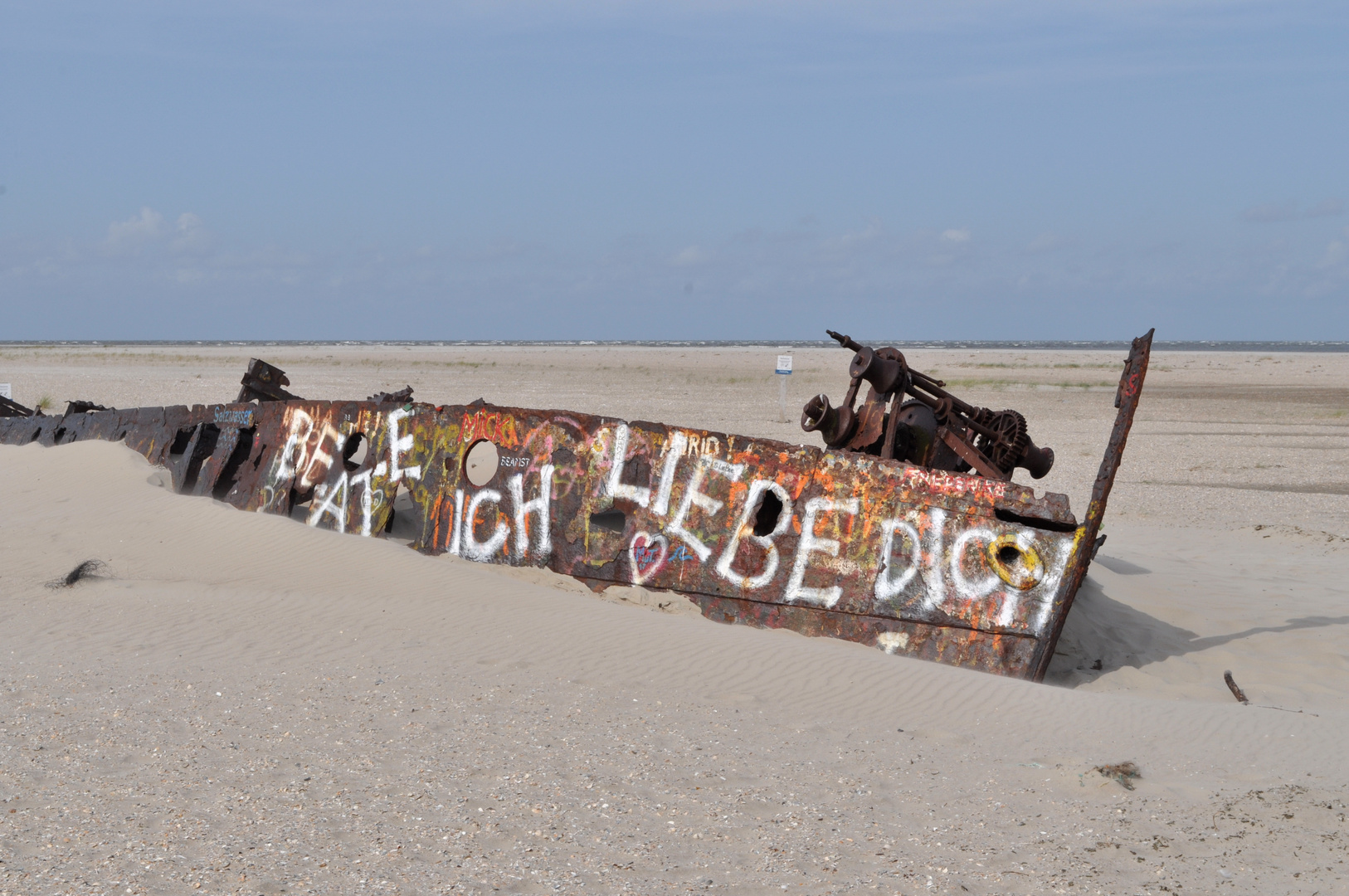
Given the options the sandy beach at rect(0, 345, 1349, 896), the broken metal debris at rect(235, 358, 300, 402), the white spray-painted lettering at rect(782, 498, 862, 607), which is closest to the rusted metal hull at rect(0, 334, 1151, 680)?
the white spray-painted lettering at rect(782, 498, 862, 607)

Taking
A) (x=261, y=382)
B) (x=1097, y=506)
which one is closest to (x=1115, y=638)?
(x=1097, y=506)

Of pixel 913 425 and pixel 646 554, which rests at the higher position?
pixel 913 425

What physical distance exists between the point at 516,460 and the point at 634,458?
91 centimetres

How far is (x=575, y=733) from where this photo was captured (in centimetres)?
477

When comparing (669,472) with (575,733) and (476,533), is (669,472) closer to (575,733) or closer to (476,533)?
(476,533)

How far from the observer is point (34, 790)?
3883mm

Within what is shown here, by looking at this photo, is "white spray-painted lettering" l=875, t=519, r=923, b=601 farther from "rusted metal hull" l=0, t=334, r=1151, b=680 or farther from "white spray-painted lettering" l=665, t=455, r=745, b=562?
"white spray-painted lettering" l=665, t=455, r=745, b=562

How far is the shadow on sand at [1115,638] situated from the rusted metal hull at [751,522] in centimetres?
89

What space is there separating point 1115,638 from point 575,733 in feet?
14.9

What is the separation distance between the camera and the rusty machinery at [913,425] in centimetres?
752

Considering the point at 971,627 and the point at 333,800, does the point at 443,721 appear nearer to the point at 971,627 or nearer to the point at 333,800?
the point at 333,800

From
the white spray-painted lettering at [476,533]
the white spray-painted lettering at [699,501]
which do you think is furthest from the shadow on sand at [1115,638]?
the white spray-painted lettering at [476,533]

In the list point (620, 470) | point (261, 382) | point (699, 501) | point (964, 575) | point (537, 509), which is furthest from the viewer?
point (261, 382)

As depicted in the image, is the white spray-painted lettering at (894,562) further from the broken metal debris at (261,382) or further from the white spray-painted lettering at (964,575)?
the broken metal debris at (261,382)
